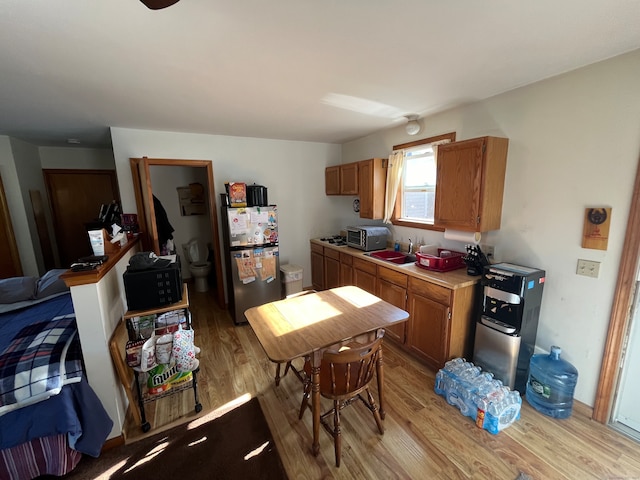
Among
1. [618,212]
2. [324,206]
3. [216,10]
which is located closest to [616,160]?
[618,212]

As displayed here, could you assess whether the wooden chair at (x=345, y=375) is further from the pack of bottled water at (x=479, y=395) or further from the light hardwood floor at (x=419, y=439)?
the pack of bottled water at (x=479, y=395)

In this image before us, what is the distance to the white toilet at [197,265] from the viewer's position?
4455mm

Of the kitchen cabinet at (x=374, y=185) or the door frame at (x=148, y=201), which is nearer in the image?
the door frame at (x=148, y=201)

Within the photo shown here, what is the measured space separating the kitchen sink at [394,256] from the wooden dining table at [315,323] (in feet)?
3.18

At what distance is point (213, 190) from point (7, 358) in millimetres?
2404

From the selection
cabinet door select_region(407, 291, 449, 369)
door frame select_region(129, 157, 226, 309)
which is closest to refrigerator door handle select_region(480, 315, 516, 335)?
cabinet door select_region(407, 291, 449, 369)

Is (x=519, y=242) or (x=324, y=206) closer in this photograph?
(x=519, y=242)

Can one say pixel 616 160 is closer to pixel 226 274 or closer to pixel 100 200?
pixel 226 274

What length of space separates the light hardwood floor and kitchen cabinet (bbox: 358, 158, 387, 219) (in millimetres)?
1939

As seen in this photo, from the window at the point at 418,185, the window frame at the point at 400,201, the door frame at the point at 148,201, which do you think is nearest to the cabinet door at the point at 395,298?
the window frame at the point at 400,201

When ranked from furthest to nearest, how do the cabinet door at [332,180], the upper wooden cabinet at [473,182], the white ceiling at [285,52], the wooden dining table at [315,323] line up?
the cabinet door at [332,180], the upper wooden cabinet at [473,182], the wooden dining table at [315,323], the white ceiling at [285,52]

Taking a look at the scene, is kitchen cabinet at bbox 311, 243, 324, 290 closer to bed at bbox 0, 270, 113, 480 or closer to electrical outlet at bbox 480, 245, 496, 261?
electrical outlet at bbox 480, 245, 496, 261

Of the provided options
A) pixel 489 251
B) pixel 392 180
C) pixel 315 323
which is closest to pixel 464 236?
pixel 489 251

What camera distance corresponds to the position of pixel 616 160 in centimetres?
170
